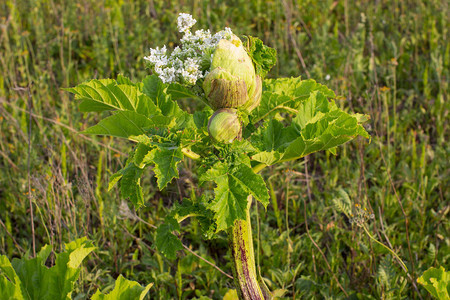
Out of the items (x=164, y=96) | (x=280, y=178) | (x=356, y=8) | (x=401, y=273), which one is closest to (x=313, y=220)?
(x=280, y=178)

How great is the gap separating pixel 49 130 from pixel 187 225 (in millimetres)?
1416

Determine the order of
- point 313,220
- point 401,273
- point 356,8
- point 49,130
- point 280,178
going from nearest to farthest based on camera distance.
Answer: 1. point 401,273
2. point 313,220
3. point 280,178
4. point 49,130
5. point 356,8

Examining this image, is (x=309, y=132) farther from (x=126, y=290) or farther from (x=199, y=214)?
(x=126, y=290)

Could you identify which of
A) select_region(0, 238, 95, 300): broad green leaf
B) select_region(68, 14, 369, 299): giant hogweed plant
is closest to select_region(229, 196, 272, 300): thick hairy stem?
select_region(68, 14, 369, 299): giant hogweed plant

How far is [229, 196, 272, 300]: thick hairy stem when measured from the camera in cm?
168

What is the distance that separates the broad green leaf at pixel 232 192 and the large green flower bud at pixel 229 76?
0.21 metres

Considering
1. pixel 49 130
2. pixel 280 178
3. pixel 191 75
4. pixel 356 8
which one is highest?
pixel 191 75

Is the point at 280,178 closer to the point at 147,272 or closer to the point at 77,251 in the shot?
the point at 147,272

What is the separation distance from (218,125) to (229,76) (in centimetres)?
15

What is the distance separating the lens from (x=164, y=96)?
5.47 feet

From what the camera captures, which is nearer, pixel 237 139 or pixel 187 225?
pixel 237 139

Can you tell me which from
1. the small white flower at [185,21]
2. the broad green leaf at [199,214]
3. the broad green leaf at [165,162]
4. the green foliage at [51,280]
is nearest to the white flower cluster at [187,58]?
the small white flower at [185,21]

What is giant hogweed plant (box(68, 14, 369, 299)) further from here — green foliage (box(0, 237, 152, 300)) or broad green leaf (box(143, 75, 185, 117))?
green foliage (box(0, 237, 152, 300))

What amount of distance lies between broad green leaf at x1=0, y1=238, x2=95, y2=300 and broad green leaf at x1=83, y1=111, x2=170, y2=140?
480 millimetres
